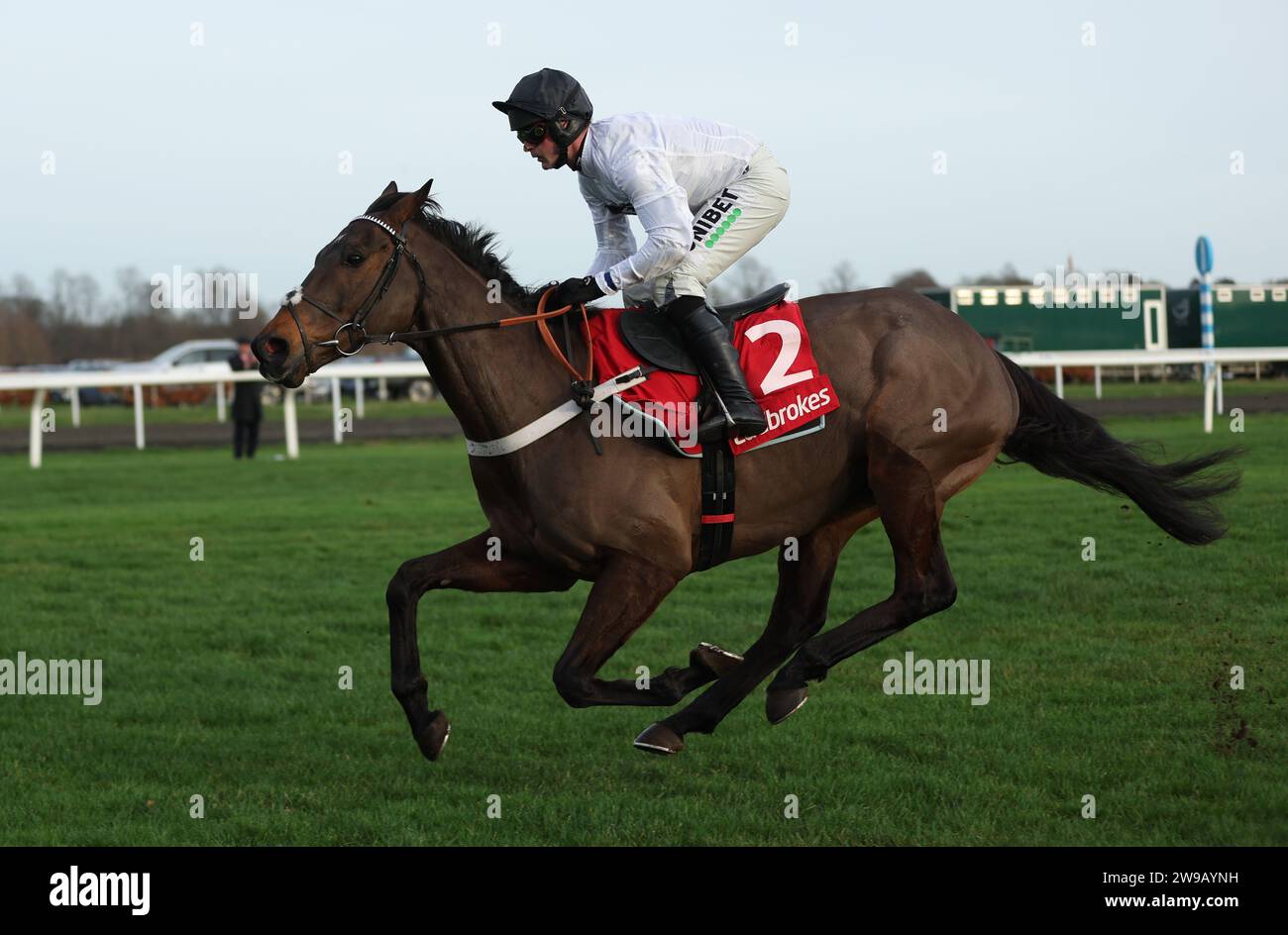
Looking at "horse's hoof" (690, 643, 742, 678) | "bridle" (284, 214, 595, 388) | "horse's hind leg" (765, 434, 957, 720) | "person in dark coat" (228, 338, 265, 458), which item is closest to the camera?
"bridle" (284, 214, 595, 388)

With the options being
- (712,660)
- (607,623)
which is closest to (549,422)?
(607,623)

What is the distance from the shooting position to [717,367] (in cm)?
490

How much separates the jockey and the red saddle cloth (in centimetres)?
7

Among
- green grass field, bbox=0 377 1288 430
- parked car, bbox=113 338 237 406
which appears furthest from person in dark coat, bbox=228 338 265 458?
parked car, bbox=113 338 237 406

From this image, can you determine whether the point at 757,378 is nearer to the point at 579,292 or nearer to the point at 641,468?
the point at 641,468

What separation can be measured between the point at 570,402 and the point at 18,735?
295cm

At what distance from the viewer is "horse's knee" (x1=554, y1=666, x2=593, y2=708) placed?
469 cm

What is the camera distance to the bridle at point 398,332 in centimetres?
465

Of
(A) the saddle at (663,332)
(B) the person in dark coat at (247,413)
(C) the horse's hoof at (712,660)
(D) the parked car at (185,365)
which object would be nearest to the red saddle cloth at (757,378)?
(A) the saddle at (663,332)

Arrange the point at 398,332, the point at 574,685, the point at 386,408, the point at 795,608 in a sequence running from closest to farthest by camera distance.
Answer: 1. the point at 574,685
2. the point at 398,332
3. the point at 795,608
4. the point at 386,408

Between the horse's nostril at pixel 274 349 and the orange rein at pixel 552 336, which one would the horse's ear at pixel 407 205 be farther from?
the horse's nostril at pixel 274 349

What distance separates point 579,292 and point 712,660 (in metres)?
1.40

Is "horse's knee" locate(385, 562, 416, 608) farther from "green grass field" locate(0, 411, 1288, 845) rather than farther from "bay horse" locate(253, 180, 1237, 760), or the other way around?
"green grass field" locate(0, 411, 1288, 845)

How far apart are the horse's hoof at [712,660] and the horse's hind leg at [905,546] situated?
23cm
